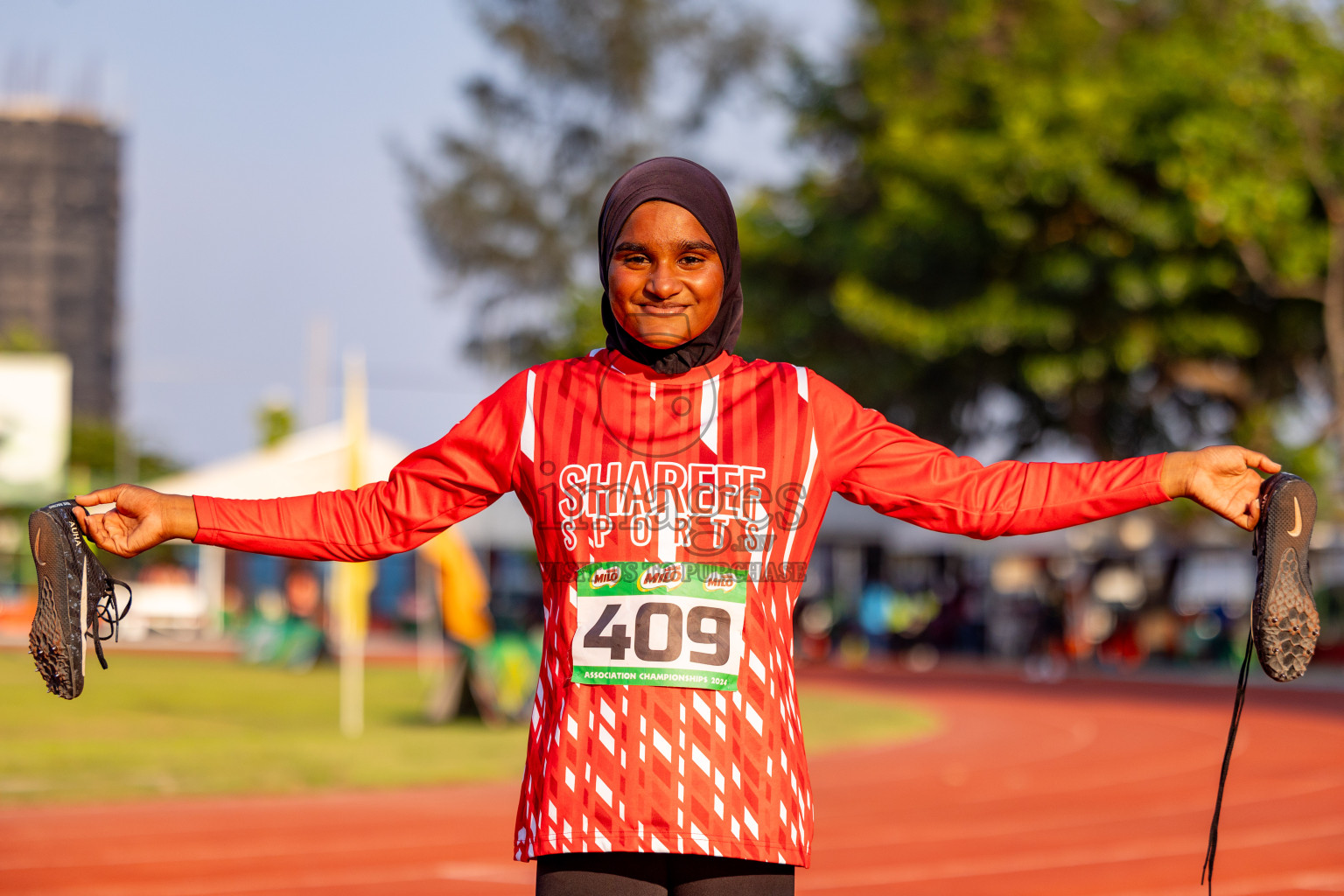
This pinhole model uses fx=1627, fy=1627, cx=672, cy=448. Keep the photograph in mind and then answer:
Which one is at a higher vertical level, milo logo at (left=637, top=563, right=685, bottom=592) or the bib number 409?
milo logo at (left=637, top=563, right=685, bottom=592)

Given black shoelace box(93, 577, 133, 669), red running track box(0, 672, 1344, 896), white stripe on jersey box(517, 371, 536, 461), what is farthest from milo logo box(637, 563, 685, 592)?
red running track box(0, 672, 1344, 896)

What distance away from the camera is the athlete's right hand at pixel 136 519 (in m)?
2.51

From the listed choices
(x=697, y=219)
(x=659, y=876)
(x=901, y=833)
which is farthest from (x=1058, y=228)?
(x=659, y=876)

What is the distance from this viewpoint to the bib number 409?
2285mm

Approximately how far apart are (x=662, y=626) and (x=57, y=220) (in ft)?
228

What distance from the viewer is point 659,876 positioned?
91.0 inches

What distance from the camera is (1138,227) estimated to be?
22172 mm

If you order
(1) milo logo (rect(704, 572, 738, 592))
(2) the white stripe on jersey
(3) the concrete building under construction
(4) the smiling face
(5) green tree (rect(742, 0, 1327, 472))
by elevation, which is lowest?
(1) milo logo (rect(704, 572, 738, 592))

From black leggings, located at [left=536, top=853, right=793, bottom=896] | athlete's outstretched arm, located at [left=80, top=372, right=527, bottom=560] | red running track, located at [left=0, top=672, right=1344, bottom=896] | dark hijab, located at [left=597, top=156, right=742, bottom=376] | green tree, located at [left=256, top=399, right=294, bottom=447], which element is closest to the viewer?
black leggings, located at [left=536, top=853, right=793, bottom=896]

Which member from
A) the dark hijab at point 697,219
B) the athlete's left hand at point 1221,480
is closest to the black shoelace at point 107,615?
the dark hijab at point 697,219

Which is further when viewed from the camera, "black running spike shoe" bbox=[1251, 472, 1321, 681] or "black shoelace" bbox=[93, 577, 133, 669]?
"black shoelace" bbox=[93, 577, 133, 669]

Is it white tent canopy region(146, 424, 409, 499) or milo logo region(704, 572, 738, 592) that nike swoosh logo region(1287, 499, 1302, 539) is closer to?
milo logo region(704, 572, 738, 592)

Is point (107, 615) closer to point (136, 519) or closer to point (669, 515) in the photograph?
point (136, 519)

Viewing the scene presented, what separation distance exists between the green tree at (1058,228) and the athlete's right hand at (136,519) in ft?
67.8
